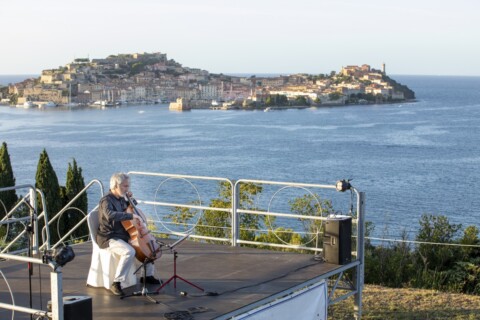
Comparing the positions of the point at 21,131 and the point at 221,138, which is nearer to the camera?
the point at 221,138

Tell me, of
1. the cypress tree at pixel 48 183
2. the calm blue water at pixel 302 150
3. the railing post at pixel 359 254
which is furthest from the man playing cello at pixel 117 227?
the calm blue water at pixel 302 150

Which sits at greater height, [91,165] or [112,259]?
[112,259]

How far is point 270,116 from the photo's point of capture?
105188 millimetres

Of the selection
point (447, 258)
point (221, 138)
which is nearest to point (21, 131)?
point (221, 138)

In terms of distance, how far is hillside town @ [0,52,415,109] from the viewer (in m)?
129

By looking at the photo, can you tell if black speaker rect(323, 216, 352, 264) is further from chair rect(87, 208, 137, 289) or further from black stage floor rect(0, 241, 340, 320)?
chair rect(87, 208, 137, 289)

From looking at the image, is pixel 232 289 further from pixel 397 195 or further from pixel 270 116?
pixel 270 116

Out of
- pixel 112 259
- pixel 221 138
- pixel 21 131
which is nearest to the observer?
pixel 112 259

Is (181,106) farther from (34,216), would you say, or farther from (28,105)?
(34,216)

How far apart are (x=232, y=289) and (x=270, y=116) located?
9870 centimetres

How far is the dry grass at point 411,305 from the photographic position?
807cm

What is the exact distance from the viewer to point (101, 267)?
691 centimetres

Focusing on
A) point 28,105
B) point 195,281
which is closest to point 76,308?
point 195,281

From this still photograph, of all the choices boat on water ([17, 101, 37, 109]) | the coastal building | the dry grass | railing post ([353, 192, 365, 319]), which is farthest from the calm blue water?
boat on water ([17, 101, 37, 109])
